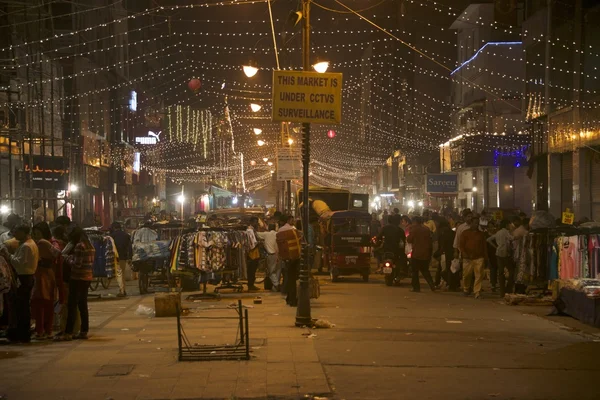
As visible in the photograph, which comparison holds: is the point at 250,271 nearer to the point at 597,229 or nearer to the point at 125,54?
the point at 597,229

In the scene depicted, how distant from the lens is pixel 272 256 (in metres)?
19.9

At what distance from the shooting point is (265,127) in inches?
2655

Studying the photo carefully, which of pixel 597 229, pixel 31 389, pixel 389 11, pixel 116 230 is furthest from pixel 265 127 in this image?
pixel 31 389

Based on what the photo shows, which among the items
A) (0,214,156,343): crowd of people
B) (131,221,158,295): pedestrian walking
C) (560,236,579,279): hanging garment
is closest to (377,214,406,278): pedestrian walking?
(560,236,579,279): hanging garment

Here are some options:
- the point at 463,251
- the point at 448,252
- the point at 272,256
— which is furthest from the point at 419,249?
the point at 272,256

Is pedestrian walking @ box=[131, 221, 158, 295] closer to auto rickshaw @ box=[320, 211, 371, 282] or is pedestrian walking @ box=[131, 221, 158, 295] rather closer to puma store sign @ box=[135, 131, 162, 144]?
auto rickshaw @ box=[320, 211, 371, 282]

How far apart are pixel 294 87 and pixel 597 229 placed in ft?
24.5

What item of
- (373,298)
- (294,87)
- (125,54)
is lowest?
(373,298)

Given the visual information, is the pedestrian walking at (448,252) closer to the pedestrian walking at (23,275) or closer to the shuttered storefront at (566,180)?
the shuttered storefront at (566,180)

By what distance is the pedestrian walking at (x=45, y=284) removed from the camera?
40.7 feet

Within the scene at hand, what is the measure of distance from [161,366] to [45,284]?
3.47 metres

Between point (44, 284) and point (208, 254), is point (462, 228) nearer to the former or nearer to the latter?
point (208, 254)

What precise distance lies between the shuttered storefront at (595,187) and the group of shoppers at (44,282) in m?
19.8

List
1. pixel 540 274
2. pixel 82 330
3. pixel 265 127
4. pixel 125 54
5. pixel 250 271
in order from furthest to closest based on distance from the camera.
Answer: pixel 265 127, pixel 125 54, pixel 250 271, pixel 540 274, pixel 82 330
